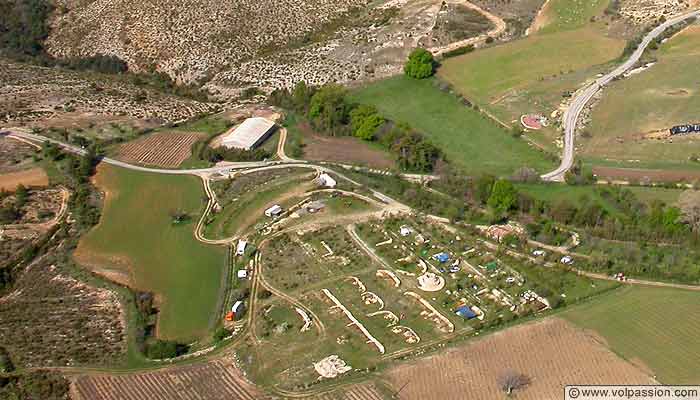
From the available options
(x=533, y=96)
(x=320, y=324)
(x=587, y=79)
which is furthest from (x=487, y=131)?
(x=320, y=324)

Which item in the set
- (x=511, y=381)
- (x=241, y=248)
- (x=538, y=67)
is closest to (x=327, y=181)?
(x=241, y=248)

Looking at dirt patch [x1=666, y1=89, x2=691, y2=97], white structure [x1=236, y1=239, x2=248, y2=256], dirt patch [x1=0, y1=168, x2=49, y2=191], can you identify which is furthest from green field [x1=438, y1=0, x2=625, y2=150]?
dirt patch [x1=0, y1=168, x2=49, y2=191]

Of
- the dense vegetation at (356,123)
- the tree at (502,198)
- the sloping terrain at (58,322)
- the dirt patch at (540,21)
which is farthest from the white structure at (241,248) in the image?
the dirt patch at (540,21)

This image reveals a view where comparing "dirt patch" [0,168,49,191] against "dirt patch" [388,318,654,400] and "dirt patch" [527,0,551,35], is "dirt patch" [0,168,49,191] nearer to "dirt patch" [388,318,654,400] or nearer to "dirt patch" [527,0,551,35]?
"dirt patch" [388,318,654,400]

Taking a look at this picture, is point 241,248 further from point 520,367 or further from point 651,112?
point 651,112

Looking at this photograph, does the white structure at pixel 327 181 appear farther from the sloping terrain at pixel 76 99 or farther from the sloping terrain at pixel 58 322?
the sloping terrain at pixel 76 99
